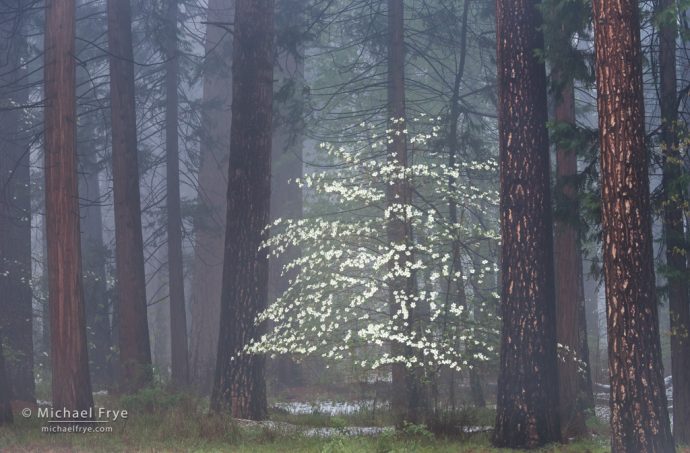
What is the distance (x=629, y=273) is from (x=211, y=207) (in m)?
16.5

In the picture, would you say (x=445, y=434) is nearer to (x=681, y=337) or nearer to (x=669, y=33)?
(x=681, y=337)

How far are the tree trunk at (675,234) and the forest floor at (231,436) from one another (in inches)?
70.9

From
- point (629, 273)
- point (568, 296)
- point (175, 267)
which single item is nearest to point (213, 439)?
point (629, 273)

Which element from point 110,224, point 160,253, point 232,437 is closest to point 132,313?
point 232,437

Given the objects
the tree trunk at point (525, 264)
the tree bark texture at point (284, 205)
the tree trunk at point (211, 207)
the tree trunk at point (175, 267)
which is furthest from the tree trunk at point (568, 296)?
the tree trunk at point (211, 207)

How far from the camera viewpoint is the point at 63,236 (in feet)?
42.0

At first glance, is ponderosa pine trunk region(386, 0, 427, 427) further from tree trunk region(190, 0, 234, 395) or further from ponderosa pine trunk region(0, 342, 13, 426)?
tree trunk region(190, 0, 234, 395)

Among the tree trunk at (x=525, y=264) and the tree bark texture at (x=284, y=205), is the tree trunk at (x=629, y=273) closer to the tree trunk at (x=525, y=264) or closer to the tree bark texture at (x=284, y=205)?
the tree trunk at (x=525, y=264)

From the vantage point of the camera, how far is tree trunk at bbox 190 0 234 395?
2354 cm

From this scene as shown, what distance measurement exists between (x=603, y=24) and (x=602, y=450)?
539 centimetres

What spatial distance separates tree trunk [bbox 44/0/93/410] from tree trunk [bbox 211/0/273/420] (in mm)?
2283

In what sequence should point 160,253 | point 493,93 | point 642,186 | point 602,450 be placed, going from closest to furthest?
point 642,186 → point 602,450 → point 493,93 → point 160,253

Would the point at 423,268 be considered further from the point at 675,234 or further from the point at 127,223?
the point at 127,223

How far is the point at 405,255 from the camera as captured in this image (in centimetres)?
1343
